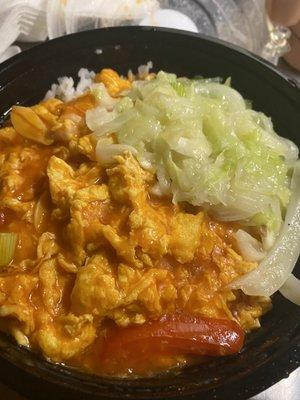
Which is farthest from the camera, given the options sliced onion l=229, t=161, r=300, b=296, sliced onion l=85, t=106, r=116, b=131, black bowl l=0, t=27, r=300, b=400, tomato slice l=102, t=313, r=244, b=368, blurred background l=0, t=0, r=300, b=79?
blurred background l=0, t=0, r=300, b=79

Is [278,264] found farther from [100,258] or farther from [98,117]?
[98,117]

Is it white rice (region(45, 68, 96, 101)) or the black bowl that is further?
white rice (region(45, 68, 96, 101))

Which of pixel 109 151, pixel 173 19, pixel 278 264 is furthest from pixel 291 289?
pixel 173 19

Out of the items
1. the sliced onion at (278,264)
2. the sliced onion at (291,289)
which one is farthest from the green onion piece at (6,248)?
the sliced onion at (291,289)

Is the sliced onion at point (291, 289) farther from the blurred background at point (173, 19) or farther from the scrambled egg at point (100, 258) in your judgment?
the blurred background at point (173, 19)

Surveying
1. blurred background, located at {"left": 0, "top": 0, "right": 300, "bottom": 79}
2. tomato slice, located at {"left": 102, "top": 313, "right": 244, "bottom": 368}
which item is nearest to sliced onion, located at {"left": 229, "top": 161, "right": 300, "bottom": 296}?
tomato slice, located at {"left": 102, "top": 313, "right": 244, "bottom": 368}

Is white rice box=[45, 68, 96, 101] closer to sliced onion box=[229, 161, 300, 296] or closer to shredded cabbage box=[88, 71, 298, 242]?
shredded cabbage box=[88, 71, 298, 242]

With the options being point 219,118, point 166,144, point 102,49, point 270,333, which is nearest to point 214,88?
point 219,118
